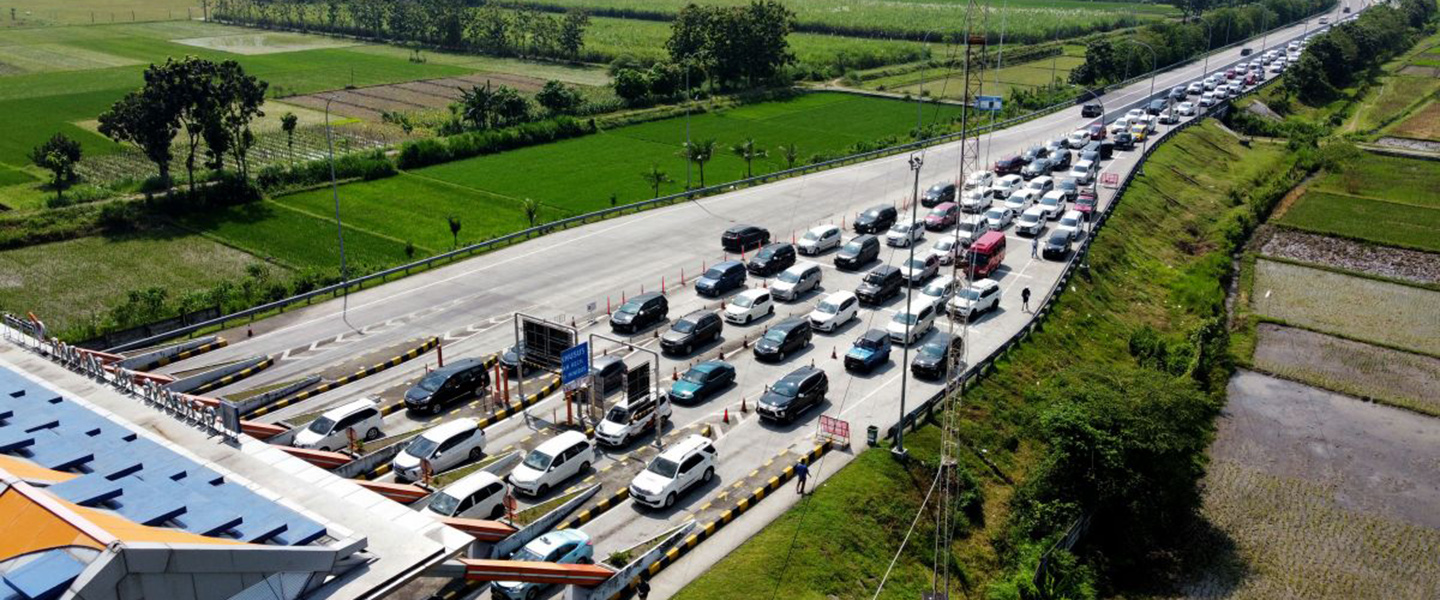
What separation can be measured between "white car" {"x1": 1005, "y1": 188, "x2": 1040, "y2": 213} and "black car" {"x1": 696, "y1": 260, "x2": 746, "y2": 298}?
24.4 meters

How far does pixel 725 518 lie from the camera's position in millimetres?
36281

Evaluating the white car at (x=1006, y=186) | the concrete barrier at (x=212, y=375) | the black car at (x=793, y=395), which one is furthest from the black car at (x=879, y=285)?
the concrete barrier at (x=212, y=375)

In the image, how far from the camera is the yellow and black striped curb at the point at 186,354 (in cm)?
4900

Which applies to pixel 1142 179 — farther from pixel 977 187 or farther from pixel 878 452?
pixel 878 452

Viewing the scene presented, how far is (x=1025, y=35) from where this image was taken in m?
175

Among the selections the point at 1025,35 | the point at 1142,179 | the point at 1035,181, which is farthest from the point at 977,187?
the point at 1025,35

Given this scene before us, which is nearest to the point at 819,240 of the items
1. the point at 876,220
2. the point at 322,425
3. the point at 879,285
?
the point at 876,220

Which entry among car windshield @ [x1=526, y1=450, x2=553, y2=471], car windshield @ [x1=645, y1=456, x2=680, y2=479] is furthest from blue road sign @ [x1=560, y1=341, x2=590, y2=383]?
car windshield @ [x1=645, y1=456, x2=680, y2=479]

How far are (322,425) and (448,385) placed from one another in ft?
18.3

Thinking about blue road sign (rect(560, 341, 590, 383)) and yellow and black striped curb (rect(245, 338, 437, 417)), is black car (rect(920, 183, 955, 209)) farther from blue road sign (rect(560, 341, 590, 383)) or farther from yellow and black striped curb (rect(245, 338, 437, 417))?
blue road sign (rect(560, 341, 590, 383))

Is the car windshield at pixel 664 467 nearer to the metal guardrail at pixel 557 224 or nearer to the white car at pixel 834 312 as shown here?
the metal guardrail at pixel 557 224

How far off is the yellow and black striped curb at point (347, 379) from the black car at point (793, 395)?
16657 mm

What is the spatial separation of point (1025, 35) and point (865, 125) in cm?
7436

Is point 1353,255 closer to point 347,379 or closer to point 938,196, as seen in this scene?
point 938,196
